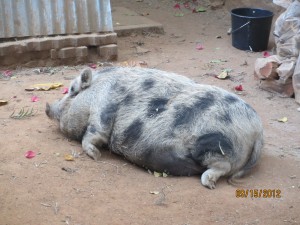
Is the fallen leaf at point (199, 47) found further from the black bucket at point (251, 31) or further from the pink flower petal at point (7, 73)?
the pink flower petal at point (7, 73)

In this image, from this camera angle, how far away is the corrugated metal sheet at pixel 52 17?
6.68 meters

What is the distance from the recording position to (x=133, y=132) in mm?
4133

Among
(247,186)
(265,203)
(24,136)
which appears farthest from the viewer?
(24,136)

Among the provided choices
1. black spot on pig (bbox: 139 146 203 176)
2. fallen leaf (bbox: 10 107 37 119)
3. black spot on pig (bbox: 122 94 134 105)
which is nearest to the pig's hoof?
black spot on pig (bbox: 139 146 203 176)

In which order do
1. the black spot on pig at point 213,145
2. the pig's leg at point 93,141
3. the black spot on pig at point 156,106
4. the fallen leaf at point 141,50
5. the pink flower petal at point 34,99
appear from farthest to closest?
the fallen leaf at point 141,50 < the pink flower petal at point 34,99 < the pig's leg at point 93,141 < the black spot on pig at point 156,106 < the black spot on pig at point 213,145

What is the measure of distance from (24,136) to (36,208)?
1252 mm

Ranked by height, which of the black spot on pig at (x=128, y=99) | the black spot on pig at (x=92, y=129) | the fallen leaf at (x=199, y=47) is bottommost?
the fallen leaf at (x=199, y=47)

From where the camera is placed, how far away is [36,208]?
3396mm

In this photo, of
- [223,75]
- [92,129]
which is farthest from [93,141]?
[223,75]

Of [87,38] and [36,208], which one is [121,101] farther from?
[87,38]

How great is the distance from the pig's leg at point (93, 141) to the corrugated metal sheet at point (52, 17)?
292cm

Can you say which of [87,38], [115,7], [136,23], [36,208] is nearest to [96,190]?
[36,208]

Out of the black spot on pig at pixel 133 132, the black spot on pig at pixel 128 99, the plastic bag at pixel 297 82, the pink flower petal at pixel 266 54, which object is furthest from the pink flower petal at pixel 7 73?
the pink flower petal at pixel 266 54
